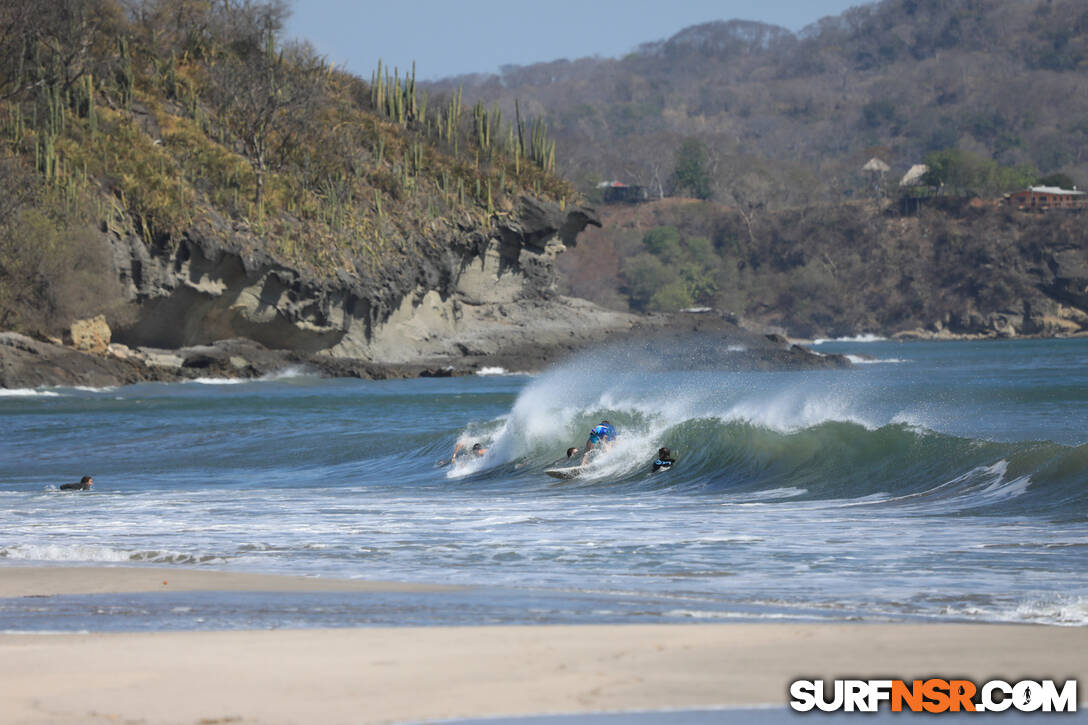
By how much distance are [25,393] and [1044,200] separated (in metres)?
126

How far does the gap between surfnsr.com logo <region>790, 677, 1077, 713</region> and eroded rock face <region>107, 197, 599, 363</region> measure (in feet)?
152

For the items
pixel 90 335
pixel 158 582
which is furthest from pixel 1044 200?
pixel 158 582

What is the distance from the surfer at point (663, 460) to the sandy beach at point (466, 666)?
11.1 m

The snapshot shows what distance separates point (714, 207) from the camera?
163500 millimetres

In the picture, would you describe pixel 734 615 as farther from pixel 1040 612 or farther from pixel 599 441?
pixel 599 441

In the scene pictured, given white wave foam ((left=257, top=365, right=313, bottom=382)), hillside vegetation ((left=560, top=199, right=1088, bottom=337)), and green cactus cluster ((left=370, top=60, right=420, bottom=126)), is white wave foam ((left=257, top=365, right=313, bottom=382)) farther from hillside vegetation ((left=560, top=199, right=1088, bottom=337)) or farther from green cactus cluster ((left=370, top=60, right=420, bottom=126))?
hillside vegetation ((left=560, top=199, right=1088, bottom=337))

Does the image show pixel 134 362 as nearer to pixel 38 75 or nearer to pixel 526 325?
pixel 38 75

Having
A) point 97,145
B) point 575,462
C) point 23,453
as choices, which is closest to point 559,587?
point 575,462

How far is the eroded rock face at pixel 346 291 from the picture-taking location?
167 feet

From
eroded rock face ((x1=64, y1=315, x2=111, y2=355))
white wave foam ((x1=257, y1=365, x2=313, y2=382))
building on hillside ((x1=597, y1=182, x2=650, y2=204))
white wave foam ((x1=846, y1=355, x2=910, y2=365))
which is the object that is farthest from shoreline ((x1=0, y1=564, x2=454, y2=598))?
building on hillside ((x1=597, y1=182, x2=650, y2=204))

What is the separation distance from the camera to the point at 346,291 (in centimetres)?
5669

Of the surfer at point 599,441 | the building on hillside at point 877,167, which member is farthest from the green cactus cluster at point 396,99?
the building on hillside at point 877,167

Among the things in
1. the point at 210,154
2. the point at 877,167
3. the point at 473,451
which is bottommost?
the point at 473,451

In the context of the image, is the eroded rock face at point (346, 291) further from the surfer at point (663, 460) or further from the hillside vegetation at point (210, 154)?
the surfer at point (663, 460)
